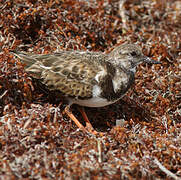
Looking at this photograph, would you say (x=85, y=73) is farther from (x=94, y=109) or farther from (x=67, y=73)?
(x=94, y=109)

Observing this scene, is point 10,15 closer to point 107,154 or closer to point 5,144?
point 5,144

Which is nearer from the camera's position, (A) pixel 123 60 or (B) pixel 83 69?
(B) pixel 83 69

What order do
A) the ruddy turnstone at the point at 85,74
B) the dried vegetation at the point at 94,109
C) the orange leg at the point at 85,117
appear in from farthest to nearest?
1. the orange leg at the point at 85,117
2. the ruddy turnstone at the point at 85,74
3. the dried vegetation at the point at 94,109

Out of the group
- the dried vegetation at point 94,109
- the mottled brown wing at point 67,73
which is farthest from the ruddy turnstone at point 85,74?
the dried vegetation at point 94,109

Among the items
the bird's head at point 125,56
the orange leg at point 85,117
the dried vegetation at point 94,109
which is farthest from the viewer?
the bird's head at point 125,56

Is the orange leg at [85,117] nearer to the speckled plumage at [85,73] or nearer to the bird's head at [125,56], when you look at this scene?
the speckled plumage at [85,73]

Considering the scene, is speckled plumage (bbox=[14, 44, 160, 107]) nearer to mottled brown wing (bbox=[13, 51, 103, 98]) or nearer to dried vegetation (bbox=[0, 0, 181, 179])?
mottled brown wing (bbox=[13, 51, 103, 98])

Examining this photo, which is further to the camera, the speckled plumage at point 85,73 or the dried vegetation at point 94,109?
the speckled plumage at point 85,73

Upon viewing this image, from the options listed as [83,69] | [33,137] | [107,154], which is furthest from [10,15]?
[107,154]

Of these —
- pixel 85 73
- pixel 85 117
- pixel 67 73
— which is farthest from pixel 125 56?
pixel 85 117
